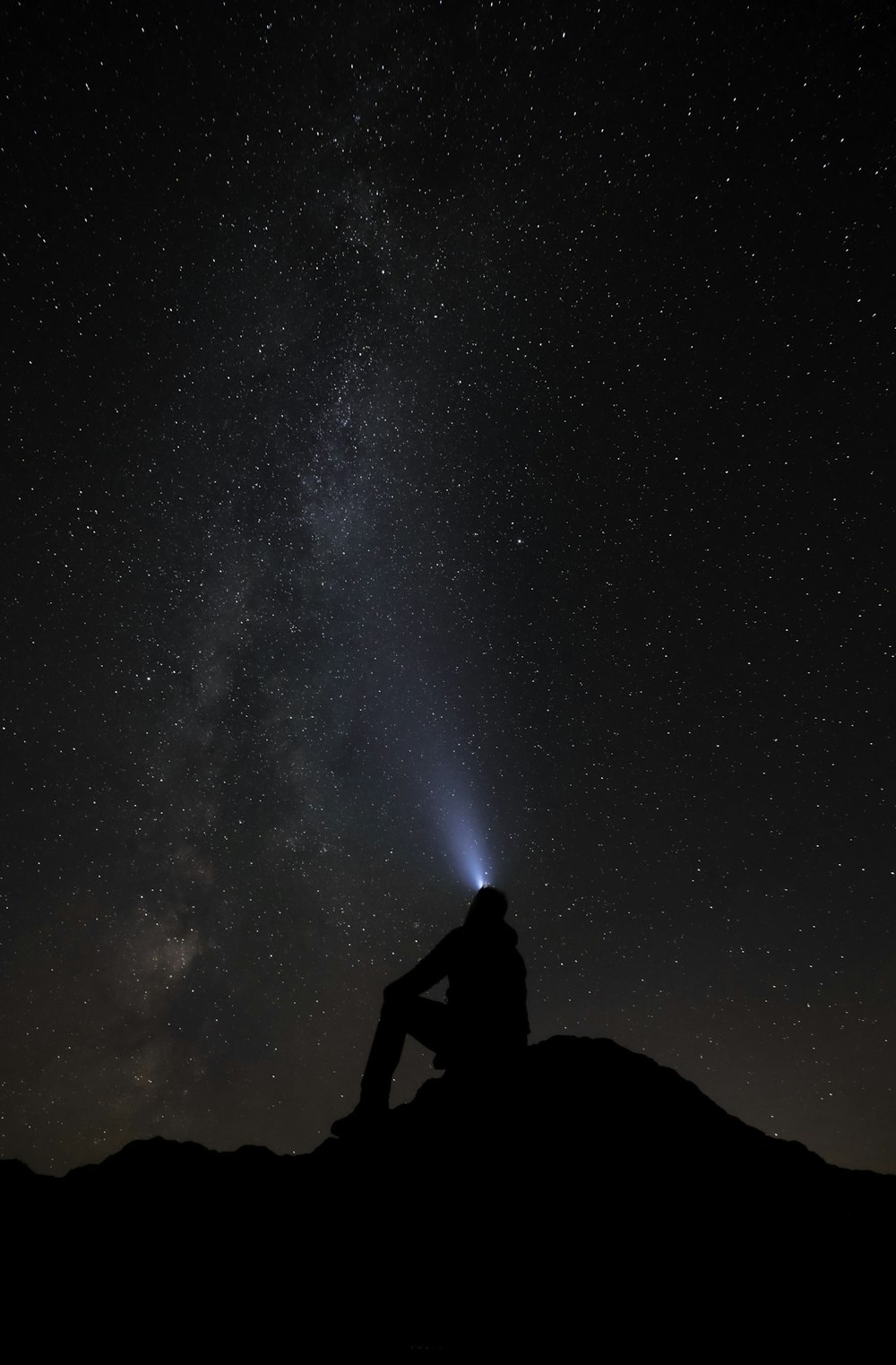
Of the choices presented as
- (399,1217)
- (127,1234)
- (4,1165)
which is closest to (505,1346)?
(399,1217)

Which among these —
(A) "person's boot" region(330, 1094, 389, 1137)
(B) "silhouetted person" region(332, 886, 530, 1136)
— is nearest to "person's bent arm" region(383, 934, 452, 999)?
(B) "silhouetted person" region(332, 886, 530, 1136)

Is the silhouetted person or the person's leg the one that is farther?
the silhouetted person

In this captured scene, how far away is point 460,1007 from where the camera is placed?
3795mm

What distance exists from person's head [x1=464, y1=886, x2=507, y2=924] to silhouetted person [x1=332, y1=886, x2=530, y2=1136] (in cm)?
6

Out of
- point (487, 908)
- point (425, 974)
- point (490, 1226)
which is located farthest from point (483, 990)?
point (490, 1226)

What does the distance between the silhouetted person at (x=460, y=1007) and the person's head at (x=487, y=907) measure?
0.21 ft

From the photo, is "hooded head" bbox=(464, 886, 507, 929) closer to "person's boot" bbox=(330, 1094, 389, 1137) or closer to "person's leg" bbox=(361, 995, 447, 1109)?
"person's leg" bbox=(361, 995, 447, 1109)

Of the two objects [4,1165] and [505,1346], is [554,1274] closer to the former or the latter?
[505,1346]

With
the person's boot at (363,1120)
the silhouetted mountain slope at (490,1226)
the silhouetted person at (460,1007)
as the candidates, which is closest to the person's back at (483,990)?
the silhouetted person at (460,1007)

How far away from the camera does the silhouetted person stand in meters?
3.76

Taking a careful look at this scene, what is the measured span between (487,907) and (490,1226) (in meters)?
1.51

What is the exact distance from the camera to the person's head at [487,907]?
13.2 ft

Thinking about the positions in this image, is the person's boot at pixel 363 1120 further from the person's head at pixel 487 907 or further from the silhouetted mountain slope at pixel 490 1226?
Answer: the person's head at pixel 487 907

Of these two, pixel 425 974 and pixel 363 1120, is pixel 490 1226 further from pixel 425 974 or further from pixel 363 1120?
pixel 425 974
